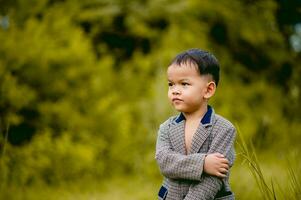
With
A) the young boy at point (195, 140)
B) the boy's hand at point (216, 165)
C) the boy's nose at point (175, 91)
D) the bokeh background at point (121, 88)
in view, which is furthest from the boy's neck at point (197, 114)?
the bokeh background at point (121, 88)

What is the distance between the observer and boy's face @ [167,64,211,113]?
8.21 feet

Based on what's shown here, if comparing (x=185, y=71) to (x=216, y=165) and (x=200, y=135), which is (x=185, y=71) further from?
(x=216, y=165)

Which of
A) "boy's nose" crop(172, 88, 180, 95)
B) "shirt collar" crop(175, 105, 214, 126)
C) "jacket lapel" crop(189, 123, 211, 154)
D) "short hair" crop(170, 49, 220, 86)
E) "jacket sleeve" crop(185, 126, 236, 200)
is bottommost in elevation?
"jacket sleeve" crop(185, 126, 236, 200)

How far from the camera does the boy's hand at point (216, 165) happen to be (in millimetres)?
2379

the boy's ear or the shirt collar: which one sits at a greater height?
the boy's ear

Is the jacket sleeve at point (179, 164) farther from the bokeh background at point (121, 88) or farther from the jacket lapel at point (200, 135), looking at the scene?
the bokeh background at point (121, 88)

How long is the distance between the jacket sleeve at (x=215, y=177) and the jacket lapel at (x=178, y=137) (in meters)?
0.13

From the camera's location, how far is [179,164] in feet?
7.97

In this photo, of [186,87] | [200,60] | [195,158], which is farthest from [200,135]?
[200,60]

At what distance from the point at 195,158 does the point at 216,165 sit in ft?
0.32

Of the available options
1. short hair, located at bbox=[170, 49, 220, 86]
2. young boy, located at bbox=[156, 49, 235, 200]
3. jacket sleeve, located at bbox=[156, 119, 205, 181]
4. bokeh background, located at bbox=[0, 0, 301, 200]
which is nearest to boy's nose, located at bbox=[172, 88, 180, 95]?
young boy, located at bbox=[156, 49, 235, 200]

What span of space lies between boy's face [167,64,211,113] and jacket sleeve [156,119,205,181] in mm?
204

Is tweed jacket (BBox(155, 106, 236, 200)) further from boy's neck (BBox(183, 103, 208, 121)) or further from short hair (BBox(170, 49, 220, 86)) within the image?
short hair (BBox(170, 49, 220, 86))

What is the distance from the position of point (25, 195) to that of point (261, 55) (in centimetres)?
580
